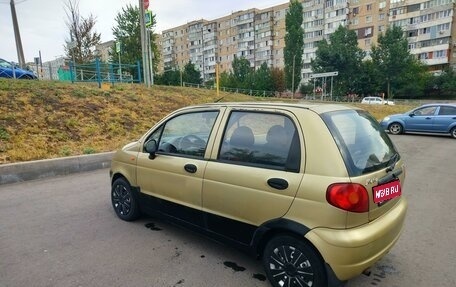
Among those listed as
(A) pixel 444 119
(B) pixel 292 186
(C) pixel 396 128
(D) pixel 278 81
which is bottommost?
(C) pixel 396 128

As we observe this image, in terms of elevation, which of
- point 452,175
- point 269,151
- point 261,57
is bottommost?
point 452,175

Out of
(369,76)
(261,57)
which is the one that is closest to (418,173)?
(369,76)

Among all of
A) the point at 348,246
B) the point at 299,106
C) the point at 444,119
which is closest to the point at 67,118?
the point at 299,106

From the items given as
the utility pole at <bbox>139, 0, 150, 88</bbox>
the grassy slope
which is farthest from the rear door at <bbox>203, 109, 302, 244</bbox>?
the utility pole at <bbox>139, 0, 150, 88</bbox>

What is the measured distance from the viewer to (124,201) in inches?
171

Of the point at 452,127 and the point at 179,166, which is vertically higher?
the point at 179,166

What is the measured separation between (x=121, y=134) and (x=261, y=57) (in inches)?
2607

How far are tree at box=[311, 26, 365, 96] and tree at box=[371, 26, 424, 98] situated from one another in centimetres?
271

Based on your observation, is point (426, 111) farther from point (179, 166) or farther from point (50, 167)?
point (50, 167)

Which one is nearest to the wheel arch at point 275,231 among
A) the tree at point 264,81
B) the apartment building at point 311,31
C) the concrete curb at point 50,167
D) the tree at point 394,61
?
the concrete curb at point 50,167

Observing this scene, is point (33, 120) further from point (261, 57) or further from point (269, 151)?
point (261, 57)

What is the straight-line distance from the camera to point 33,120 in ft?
28.6

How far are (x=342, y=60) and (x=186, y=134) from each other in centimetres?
4595

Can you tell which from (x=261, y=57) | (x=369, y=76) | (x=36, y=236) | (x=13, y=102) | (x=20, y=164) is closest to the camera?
(x=36, y=236)
